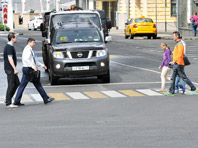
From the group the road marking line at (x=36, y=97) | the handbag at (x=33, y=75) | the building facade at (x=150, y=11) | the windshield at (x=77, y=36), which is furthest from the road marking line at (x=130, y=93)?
the building facade at (x=150, y=11)

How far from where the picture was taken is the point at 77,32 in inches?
861

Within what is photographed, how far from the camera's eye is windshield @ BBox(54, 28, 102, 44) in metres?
21.7

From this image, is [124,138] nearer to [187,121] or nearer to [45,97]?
[187,121]

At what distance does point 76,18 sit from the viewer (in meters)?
25.4

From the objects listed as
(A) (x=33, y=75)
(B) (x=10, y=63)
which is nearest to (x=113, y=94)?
(A) (x=33, y=75)

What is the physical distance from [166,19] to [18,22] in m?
46.0

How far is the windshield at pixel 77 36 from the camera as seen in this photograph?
21.7 meters

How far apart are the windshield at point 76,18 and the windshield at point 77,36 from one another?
2893 millimetres

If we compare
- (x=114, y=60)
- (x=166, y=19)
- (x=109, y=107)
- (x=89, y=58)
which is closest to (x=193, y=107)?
(x=109, y=107)

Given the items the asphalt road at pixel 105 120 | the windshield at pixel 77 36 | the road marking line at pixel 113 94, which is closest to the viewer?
→ the asphalt road at pixel 105 120

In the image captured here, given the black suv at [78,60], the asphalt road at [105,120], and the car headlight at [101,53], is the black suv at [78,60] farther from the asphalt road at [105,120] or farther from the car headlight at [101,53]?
the asphalt road at [105,120]

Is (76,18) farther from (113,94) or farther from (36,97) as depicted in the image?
(36,97)

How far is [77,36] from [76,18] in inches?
150

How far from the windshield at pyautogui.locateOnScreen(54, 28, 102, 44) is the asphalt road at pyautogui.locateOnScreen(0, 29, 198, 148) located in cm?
151
